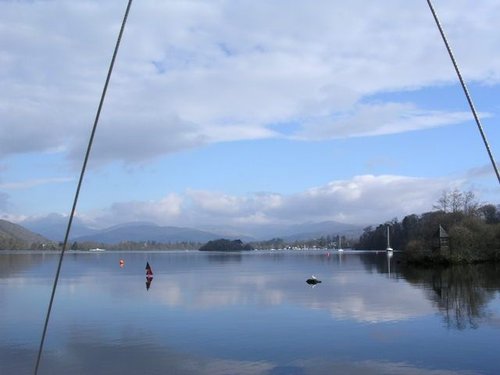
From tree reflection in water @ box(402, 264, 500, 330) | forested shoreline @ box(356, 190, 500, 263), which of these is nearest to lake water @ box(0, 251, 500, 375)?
tree reflection in water @ box(402, 264, 500, 330)

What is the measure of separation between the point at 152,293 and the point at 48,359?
2452 cm

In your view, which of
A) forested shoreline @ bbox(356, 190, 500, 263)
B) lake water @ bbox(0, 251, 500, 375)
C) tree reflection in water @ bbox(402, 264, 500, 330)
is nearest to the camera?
lake water @ bbox(0, 251, 500, 375)

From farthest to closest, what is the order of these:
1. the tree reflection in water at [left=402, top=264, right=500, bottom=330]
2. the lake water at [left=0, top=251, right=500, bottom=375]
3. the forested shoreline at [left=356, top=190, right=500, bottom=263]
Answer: the forested shoreline at [left=356, top=190, right=500, bottom=263], the tree reflection in water at [left=402, top=264, right=500, bottom=330], the lake water at [left=0, top=251, right=500, bottom=375]

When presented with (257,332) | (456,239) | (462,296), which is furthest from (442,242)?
(257,332)

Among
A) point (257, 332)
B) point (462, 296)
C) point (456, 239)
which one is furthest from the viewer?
point (456, 239)

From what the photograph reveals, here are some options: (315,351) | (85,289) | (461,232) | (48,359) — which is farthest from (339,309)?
(461,232)

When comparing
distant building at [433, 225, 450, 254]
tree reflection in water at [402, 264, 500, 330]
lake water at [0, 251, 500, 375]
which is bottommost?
lake water at [0, 251, 500, 375]

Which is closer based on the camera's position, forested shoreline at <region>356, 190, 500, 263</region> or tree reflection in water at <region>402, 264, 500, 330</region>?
tree reflection in water at <region>402, 264, 500, 330</region>

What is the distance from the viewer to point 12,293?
1722 inches

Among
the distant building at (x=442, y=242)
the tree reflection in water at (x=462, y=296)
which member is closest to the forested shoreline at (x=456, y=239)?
the distant building at (x=442, y=242)

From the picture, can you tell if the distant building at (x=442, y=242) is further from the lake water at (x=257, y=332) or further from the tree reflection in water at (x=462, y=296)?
the lake water at (x=257, y=332)

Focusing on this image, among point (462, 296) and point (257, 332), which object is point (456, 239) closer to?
point (462, 296)

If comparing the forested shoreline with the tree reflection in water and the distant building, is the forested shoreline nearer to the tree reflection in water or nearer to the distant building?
the distant building

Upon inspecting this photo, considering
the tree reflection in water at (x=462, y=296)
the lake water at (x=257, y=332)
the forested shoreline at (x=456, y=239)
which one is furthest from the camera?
the forested shoreline at (x=456, y=239)
